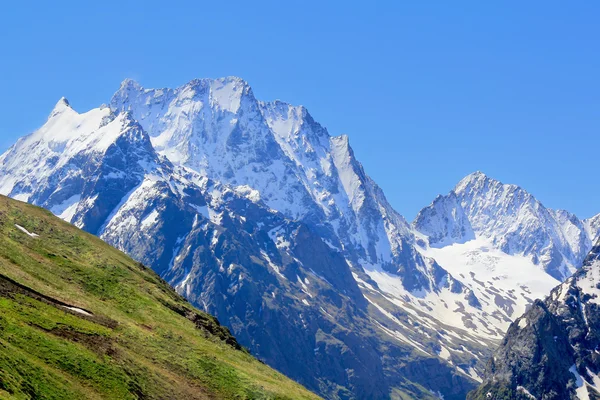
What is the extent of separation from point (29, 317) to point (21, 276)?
14369 mm

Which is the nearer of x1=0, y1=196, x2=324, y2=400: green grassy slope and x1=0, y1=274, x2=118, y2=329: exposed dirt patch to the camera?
x1=0, y1=196, x2=324, y2=400: green grassy slope

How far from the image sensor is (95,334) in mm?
83750

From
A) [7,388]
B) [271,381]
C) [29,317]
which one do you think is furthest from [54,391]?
[271,381]

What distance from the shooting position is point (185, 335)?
101m

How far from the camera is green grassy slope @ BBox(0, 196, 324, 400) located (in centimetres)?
7169

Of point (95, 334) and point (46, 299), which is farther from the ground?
point (46, 299)

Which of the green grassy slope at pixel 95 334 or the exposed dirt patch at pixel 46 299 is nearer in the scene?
the green grassy slope at pixel 95 334

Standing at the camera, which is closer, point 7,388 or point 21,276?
point 7,388

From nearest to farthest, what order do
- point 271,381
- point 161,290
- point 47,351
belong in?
point 47,351 < point 271,381 < point 161,290

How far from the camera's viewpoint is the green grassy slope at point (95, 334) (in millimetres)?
71688

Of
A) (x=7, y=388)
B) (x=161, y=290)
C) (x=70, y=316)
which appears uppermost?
(x=161, y=290)

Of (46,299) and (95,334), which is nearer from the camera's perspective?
(95,334)

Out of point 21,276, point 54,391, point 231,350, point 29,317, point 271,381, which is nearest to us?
point 54,391

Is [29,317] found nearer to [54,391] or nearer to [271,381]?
[54,391]
